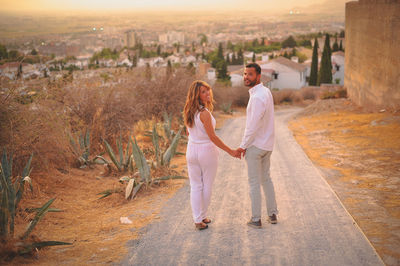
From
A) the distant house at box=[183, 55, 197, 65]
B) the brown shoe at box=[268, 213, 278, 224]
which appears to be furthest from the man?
the distant house at box=[183, 55, 197, 65]

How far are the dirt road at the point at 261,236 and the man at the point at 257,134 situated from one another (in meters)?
0.44

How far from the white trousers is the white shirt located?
436mm

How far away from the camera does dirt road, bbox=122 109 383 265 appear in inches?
164

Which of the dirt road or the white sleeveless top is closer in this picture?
the dirt road

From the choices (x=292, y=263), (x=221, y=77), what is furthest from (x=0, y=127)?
(x=221, y=77)

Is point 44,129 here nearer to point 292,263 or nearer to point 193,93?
point 193,93

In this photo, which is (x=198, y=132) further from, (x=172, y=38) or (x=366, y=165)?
(x=172, y=38)

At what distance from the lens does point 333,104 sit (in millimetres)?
21766

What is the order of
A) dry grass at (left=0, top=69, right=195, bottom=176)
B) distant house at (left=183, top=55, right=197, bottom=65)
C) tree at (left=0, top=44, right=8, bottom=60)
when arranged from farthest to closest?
distant house at (left=183, top=55, right=197, bottom=65) → tree at (left=0, top=44, right=8, bottom=60) → dry grass at (left=0, top=69, right=195, bottom=176)

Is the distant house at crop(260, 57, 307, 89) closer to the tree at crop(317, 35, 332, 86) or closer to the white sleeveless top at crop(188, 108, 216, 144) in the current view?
the tree at crop(317, 35, 332, 86)

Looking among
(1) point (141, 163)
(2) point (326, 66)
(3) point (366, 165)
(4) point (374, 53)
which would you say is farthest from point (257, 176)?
(2) point (326, 66)

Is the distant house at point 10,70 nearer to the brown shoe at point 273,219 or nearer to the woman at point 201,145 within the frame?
the woman at point 201,145

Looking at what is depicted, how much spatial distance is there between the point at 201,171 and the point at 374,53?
568 inches

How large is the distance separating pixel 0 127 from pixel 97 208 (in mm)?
2448
